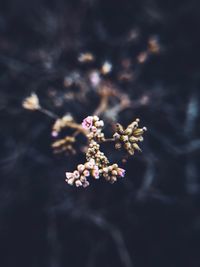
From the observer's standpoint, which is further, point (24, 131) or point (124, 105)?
point (24, 131)

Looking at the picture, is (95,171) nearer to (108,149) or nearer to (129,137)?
(129,137)

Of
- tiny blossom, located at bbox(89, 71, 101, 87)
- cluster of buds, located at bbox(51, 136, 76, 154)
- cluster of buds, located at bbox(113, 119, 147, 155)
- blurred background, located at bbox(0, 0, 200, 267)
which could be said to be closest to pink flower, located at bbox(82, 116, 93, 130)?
cluster of buds, located at bbox(113, 119, 147, 155)

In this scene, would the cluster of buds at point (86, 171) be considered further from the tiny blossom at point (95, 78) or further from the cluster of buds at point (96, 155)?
the tiny blossom at point (95, 78)

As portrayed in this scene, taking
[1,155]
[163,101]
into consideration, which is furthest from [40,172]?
[163,101]

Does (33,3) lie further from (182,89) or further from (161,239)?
(161,239)

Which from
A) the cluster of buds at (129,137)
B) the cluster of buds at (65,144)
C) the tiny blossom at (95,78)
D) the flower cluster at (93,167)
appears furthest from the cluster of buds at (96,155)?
the tiny blossom at (95,78)
